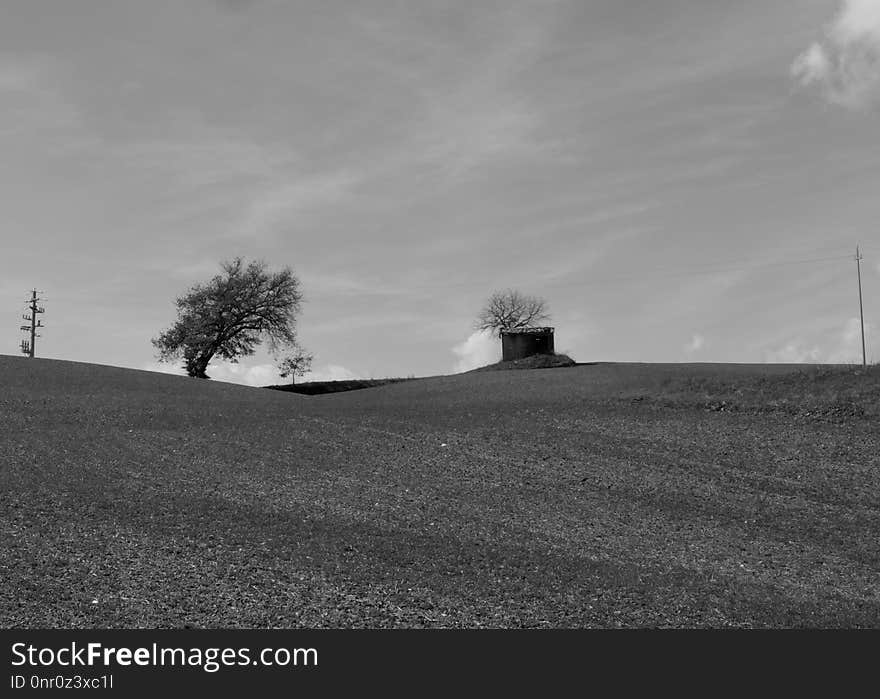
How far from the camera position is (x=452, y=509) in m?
21.0

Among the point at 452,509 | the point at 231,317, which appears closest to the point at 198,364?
the point at 231,317

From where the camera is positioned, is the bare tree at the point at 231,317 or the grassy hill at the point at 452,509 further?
the bare tree at the point at 231,317

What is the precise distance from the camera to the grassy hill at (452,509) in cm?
1423

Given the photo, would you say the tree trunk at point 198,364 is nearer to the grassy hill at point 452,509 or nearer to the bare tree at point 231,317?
the bare tree at point 231,317

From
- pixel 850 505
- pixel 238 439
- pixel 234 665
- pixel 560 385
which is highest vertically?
pixel 560 385

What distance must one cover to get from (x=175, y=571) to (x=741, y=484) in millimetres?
15844

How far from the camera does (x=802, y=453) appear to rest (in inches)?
1096

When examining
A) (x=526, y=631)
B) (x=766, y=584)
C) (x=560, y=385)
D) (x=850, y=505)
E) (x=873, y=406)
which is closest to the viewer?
(x=526, y=631)

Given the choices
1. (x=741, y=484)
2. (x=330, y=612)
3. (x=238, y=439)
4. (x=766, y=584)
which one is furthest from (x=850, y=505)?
(x=238, y=439)

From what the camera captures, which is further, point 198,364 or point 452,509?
point 198,364

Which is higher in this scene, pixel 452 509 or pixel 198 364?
pixel 198 364

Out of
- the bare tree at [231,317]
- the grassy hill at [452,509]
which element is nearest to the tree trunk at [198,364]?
the bare tree at [231,317]

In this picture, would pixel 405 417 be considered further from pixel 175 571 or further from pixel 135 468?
pixel 175 571

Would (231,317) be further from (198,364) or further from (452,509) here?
(452,509)
